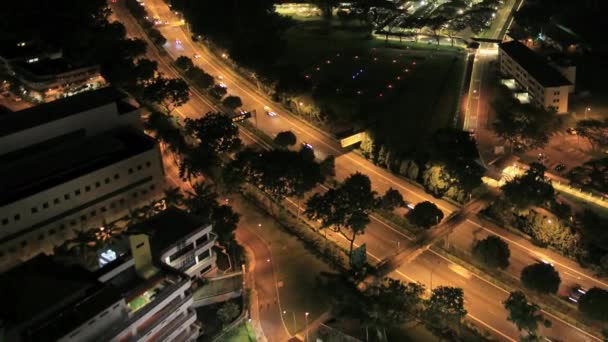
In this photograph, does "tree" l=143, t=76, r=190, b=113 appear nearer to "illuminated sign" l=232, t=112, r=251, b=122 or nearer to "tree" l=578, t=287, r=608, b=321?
"illuminated sign" l=232, t=112, r=251, b=122

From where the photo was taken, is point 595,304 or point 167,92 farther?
point 167,92

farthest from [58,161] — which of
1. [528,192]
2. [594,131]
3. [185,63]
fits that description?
[594,131]

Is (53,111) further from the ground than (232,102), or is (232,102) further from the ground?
(53,111)

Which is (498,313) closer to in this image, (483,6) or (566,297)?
(566,297)

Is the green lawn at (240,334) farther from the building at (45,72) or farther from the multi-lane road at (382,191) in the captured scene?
the building at (45,72)

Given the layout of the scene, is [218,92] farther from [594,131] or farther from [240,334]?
[594,131]

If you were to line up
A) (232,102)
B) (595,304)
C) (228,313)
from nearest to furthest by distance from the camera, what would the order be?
(595,304) → (228,313) → (232,102)

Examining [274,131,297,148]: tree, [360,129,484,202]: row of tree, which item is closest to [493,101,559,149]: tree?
[360,129,484,202]: row of tree

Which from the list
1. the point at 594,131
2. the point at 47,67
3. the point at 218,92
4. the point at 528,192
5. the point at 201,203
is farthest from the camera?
the point at 218,92
